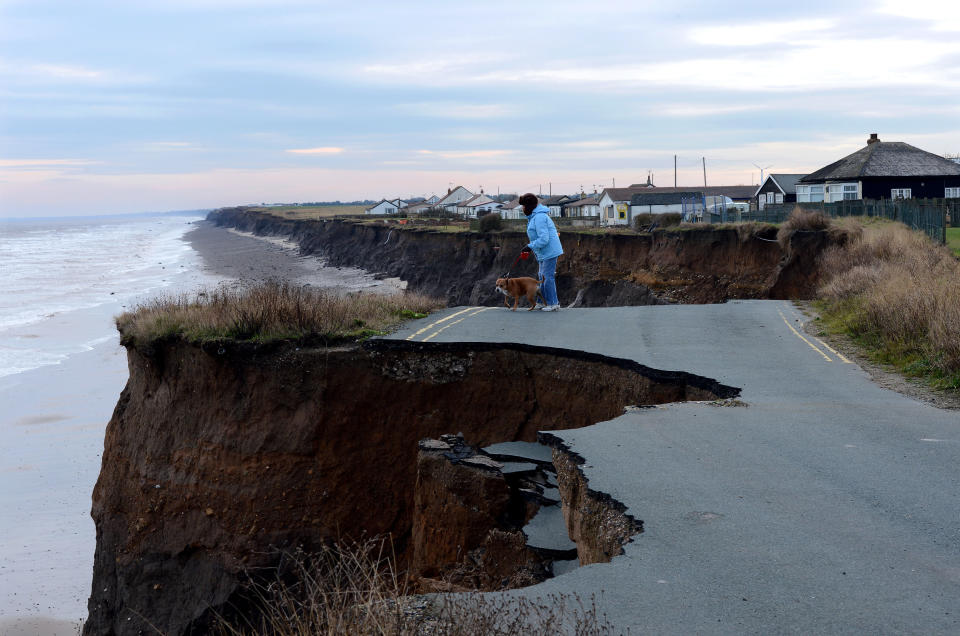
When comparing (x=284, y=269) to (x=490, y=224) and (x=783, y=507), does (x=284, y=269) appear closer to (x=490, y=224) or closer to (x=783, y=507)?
(x=490, y=224)

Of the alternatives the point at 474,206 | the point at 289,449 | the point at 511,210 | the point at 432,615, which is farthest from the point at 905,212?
the point at 474,206

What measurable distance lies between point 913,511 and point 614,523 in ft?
6.56

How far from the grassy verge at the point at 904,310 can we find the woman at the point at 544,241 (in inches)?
192

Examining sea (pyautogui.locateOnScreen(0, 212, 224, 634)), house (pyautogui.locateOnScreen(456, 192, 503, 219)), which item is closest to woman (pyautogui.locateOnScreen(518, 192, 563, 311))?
sea (pyautogui.locateOnScreen(0, 212, 224, 634))

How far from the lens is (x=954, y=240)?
28.3 metres

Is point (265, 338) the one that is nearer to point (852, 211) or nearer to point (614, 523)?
point (614, 523)

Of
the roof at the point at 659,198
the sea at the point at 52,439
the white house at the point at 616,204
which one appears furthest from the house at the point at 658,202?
the sea at the point at 52,439

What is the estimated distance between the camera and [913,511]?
5590 mm

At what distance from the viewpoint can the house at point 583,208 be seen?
9156cm

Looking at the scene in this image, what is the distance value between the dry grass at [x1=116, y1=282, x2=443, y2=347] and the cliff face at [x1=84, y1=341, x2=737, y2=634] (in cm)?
31

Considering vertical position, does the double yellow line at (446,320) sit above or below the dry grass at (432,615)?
above

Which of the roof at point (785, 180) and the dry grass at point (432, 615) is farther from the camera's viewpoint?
the roof at point (785, 180)

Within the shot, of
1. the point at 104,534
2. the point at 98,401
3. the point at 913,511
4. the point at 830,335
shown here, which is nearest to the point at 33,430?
the point at 98,401

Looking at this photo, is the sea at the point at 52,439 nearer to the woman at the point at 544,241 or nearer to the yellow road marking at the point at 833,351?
the woman at the point at 544,241
